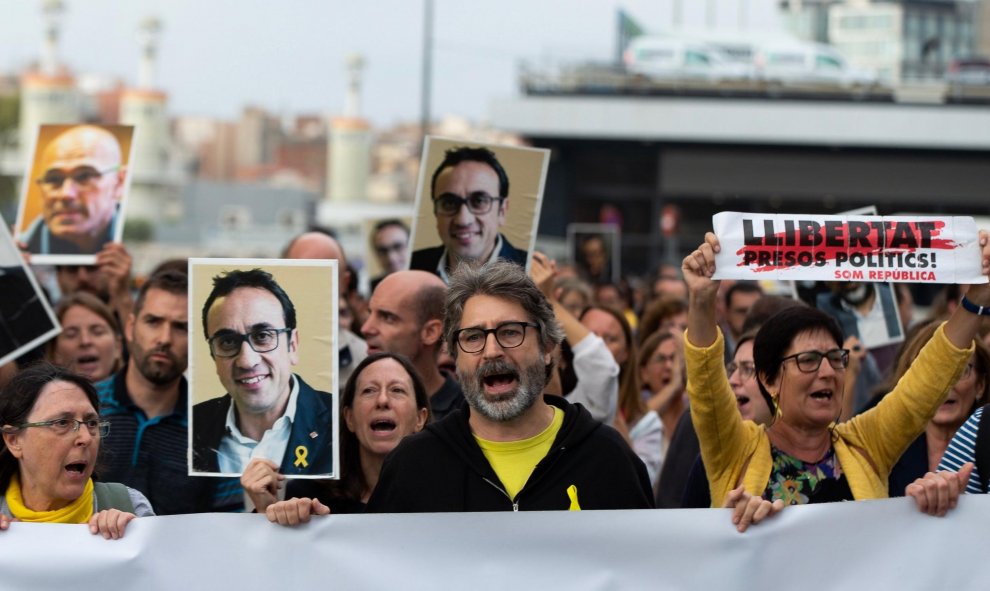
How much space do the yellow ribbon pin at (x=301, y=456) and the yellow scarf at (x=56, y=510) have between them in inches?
21.7

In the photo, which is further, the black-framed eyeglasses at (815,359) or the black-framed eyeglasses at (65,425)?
the black-framed eyeglasses at (815,359)

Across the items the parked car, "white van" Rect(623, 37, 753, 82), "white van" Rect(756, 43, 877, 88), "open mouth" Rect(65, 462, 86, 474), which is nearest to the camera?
"open mouth" Rect(65, 462, 86, 474)

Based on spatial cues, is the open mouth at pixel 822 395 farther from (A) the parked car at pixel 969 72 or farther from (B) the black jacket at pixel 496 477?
(A) the parked car at pixel 969 72

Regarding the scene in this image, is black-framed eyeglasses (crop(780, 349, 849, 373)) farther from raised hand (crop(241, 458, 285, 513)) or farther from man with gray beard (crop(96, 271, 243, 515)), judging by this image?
man with gray beard (crop(96, 271, 243, 515))

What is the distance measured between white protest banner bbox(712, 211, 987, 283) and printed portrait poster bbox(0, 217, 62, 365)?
2.91 m

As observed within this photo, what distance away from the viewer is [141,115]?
9919cm

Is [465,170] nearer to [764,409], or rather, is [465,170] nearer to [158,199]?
[764,409]

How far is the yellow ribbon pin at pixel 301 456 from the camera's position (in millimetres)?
4547

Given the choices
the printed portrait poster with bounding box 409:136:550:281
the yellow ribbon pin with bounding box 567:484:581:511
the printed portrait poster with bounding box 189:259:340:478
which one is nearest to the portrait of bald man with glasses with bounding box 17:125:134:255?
the printed portrait poster with bounding box 409:136:550:281

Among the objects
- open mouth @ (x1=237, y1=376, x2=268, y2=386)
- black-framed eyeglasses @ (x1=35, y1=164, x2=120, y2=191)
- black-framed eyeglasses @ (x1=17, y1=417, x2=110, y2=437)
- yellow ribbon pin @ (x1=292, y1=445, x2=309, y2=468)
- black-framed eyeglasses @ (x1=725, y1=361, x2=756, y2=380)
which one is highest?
black-framed eyeglasses @ (x1=35, y1=164, x2=120, y2=191)

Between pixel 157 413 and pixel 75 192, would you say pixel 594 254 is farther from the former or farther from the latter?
pixel 157 413

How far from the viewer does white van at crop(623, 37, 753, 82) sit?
116 feet

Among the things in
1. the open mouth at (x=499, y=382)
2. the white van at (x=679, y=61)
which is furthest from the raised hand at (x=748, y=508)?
the white van at (x=679, y=61)

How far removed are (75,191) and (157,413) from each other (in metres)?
2.39
